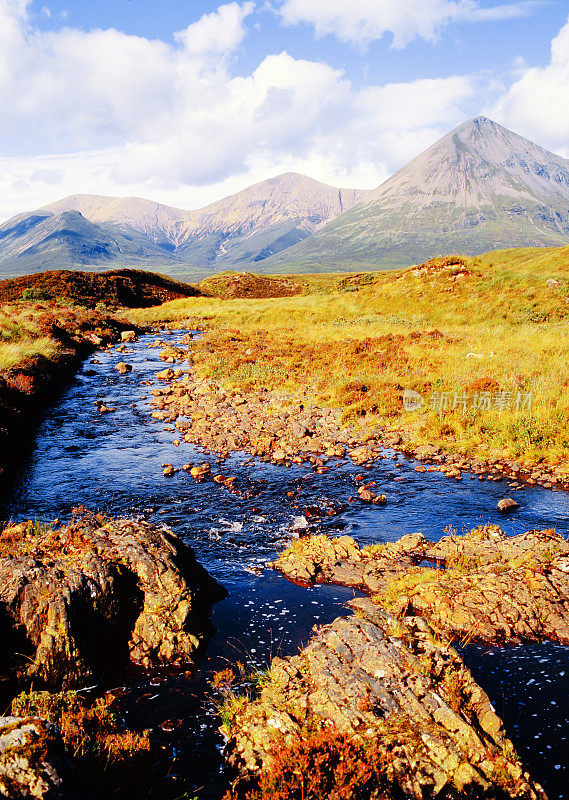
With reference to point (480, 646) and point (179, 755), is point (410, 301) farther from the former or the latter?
point (179, 755)

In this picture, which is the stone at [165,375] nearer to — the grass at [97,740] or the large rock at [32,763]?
the grass at [97,740]

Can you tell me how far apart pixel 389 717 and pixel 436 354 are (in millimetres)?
21607

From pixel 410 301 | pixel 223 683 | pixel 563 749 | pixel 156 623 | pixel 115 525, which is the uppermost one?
pixel 410 301

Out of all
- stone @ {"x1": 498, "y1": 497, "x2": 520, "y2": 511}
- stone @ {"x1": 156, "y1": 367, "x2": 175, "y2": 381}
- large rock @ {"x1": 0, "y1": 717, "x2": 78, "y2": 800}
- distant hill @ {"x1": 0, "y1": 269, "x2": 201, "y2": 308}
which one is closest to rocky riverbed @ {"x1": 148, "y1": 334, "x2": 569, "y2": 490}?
stone @ {"x1": 498, "y1": 497, "x2": 520, "y2": 511}

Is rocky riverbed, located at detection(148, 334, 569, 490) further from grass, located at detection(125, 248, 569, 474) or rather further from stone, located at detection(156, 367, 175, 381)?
stone, located at detection(156, 367, 175, 381)

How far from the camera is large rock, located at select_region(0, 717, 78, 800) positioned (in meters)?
3.96

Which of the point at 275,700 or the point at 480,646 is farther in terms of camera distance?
Answer: the point at 480,646

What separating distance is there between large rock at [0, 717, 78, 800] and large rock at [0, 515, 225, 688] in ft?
7.41

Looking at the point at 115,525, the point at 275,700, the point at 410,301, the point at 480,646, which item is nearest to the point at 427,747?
the point at 275,700

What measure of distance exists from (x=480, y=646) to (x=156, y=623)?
553 centimetres

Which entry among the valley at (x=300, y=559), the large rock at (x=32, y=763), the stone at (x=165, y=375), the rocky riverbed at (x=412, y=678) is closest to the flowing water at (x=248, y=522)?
the valley at (x=300, y=559)

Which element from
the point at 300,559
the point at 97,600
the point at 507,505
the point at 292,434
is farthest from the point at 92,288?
the point at 97,600

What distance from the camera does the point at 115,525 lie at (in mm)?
9094

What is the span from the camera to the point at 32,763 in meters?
4.14
